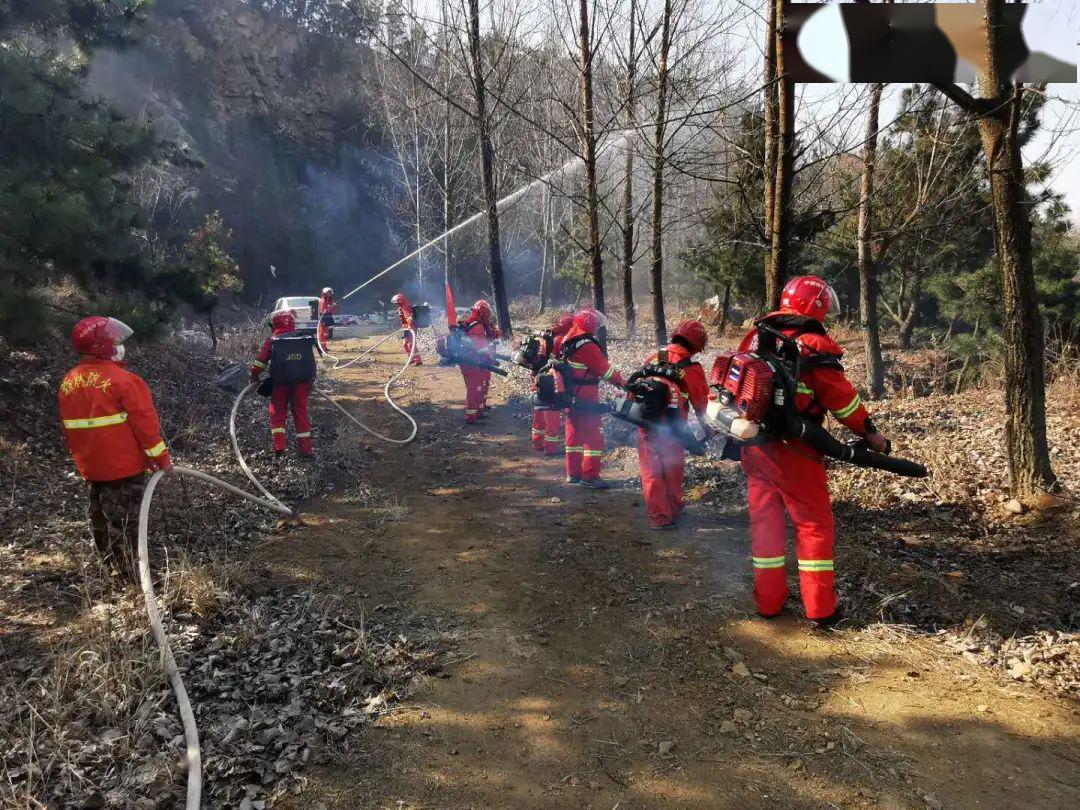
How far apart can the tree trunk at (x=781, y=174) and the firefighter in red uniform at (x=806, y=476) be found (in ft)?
5.93

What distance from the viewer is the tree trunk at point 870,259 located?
9234 millimetres

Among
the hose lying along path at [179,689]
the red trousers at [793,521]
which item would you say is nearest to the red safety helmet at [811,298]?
the red trousers at [793,521]

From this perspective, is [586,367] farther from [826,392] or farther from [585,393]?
[826,392]

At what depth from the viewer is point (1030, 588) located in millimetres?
4461

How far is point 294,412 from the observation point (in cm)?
891

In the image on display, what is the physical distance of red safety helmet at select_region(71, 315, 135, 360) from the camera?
4.97 metres

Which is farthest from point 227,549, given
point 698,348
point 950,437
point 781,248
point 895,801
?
point 950,437

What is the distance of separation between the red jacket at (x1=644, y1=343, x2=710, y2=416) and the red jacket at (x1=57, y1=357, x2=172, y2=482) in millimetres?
4339

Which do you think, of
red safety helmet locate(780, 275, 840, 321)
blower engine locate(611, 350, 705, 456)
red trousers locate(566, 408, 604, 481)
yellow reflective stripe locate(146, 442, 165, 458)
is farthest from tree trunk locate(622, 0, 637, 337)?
yellow reflective stripe locate(146, 442, 165, 458)

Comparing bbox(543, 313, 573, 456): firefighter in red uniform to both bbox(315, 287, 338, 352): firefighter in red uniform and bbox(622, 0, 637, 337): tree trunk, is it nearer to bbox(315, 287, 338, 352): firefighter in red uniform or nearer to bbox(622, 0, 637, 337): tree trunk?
bbox(622, 0, 637, 337): tree trunk

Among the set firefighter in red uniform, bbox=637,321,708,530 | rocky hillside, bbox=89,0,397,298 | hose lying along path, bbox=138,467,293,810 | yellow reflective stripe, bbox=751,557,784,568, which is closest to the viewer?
hose lying along path, bbox=138,467,293,810

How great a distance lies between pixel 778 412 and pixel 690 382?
199cm

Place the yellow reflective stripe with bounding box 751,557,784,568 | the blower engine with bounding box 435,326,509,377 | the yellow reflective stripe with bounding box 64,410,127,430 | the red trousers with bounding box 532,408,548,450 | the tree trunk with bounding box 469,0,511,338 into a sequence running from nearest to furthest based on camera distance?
the yellow reflective stripe with bounding box 751,557,784,568 < the yellow reflective stripe with bounding box 64,410,127,430 < the red trousers with bounding box 532,408,548,450 < the blower engine with bounding box 435,326,509,377 < the tree trunk with bounding box 469,0,511,338

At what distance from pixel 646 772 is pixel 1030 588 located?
10.4 ft
